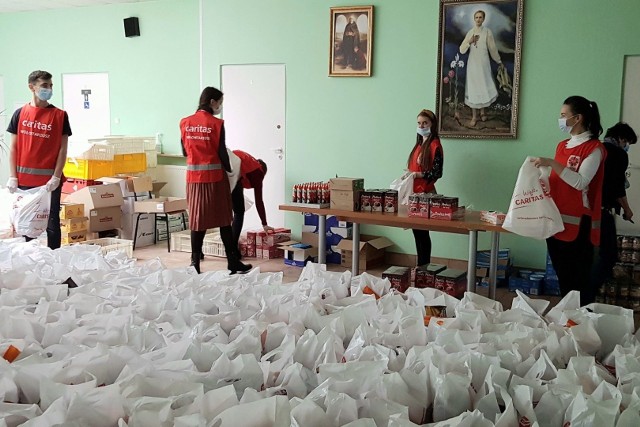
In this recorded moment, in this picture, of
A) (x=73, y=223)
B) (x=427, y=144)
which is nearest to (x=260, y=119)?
(x=73, y=223)

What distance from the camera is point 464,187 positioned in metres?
5.69

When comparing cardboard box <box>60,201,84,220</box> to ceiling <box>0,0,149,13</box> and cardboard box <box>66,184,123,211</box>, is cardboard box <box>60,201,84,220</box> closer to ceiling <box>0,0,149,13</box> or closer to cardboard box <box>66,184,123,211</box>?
cardboard box <box>66,184,123,211</box>

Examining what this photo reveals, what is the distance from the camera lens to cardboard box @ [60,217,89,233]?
598cm

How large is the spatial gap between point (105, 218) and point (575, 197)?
457 cm

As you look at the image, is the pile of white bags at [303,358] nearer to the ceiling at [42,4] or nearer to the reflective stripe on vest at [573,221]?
the reflective stripe on vest at [573,221]

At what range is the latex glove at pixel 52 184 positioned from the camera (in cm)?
456

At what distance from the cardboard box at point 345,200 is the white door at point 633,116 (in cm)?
220

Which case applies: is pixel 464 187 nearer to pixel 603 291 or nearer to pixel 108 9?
pixel 603 291

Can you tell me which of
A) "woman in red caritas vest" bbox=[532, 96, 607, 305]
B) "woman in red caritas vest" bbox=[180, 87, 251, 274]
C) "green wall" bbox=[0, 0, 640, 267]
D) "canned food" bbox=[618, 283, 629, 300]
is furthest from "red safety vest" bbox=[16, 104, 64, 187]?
"canned food" bbox=[618, 283, 629, 300]

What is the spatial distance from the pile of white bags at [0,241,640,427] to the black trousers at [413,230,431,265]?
2.73 metres

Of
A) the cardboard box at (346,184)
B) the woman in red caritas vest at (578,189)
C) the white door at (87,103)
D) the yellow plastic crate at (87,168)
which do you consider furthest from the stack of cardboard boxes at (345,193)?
the white door at (87,103)

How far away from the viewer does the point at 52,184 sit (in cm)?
458

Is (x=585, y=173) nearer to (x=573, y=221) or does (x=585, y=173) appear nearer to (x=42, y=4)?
(x=573, y=221)

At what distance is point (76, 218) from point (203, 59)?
218cm
